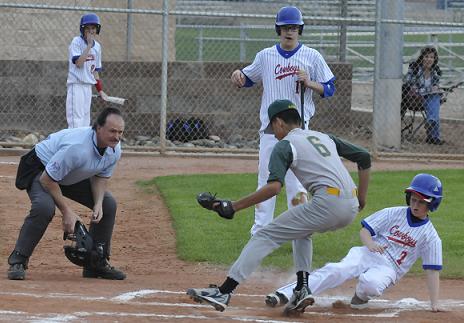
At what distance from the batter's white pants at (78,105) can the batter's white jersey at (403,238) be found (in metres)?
8.03

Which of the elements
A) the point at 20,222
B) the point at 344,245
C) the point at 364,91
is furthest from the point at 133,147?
the point at 364,91

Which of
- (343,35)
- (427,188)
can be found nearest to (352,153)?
(427,188)

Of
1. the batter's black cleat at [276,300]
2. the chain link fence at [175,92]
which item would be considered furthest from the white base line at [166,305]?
the chain link fence at [175,92]

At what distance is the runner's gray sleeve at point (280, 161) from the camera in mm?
6750

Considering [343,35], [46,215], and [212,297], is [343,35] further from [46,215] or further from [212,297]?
[212,297]

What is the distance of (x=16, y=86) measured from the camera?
16766 millimetres

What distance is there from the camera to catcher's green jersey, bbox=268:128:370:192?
22.5ft

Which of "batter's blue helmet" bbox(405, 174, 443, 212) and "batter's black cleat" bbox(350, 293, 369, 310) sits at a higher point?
"batter's blue helmet" bbox(405, 174, 443, 212)

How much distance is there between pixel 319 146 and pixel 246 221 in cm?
419

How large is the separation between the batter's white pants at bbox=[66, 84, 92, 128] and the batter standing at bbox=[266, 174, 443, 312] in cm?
800

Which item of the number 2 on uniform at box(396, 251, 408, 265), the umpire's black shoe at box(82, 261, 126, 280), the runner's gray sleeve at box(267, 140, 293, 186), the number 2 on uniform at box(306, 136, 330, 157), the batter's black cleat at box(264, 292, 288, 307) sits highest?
the number 2 on uniform at box(306, 136, 330, 157)

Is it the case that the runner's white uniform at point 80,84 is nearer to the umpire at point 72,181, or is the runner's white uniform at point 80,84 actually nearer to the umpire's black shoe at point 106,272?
the umpire at point 72,181

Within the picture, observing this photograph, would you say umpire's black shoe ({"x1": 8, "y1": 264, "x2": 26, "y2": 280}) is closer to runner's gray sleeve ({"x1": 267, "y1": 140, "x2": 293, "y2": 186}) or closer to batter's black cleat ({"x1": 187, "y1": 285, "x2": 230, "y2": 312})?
batter's black cleat ({"x1": 187, "y1": 285, "x2": 230, "y2": 312})

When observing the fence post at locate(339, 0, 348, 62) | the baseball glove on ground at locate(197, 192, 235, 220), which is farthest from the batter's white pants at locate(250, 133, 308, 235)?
the fence post at locate(339, 0, 348, 62)
